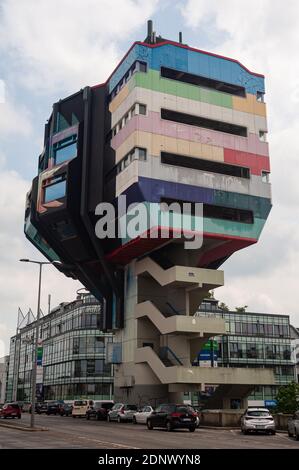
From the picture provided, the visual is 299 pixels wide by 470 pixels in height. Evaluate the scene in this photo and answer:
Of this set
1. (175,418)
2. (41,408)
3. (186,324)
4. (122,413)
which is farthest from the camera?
(41,408)

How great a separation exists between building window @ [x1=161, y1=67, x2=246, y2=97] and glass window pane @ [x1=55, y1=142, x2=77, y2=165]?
13283mm

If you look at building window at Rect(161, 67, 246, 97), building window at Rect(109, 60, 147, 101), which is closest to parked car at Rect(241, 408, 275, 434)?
building window at Rect(109, 60, 147, 101)

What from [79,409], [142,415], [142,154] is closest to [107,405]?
[79,409]

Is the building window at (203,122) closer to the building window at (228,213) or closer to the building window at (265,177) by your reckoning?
the building window at (265,177)

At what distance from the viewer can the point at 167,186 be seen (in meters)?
56.3

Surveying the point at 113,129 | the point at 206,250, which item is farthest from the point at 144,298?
the point at 113,129

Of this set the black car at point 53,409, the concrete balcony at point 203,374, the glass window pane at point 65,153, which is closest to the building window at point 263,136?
the glass window pane at point 65,153

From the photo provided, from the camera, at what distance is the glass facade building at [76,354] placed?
10050 cm

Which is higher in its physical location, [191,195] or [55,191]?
[55,191]

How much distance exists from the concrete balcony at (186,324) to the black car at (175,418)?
A: 16614 mm

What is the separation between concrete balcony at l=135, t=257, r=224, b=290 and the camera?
5478 cm

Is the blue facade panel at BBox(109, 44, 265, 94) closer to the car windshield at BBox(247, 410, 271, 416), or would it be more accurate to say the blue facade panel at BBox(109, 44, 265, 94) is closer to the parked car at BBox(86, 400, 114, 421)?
the parked car at BBox(86, 400, 114, 421)

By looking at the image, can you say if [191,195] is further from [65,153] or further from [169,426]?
[169,426]

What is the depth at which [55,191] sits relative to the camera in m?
63.5
